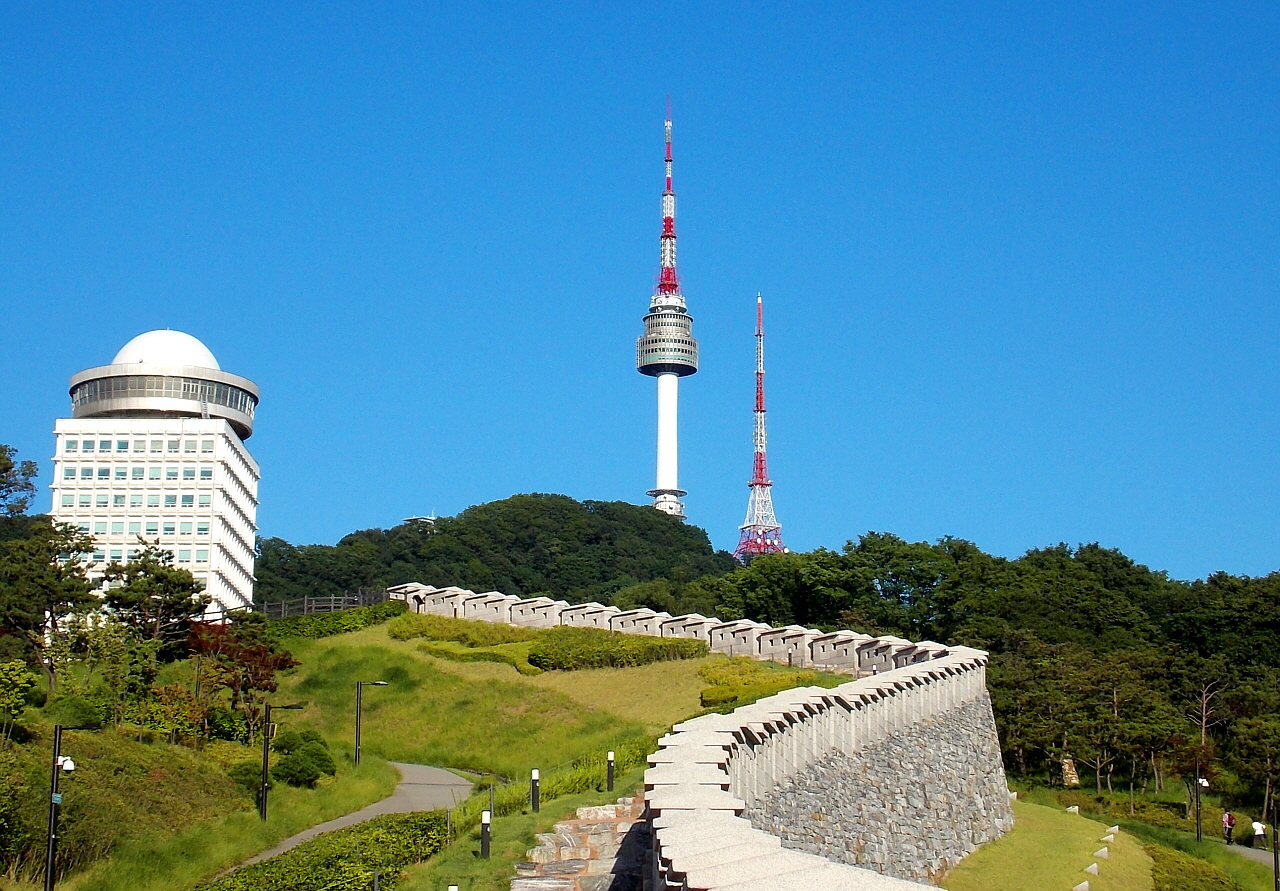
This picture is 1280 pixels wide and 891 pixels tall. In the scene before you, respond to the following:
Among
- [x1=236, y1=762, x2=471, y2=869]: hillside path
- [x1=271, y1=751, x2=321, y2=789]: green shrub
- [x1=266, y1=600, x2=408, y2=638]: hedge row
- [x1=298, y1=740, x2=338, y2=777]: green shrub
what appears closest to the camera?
[x1=236, y1=762, x2=471, y2=869]: hillside path

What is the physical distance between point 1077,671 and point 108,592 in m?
33.8

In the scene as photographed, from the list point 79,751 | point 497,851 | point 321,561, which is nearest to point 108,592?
point 79,751

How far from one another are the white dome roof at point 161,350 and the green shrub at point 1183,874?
6519cm

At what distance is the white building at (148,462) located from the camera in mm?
83000

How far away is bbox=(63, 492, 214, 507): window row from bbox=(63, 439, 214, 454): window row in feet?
8.44

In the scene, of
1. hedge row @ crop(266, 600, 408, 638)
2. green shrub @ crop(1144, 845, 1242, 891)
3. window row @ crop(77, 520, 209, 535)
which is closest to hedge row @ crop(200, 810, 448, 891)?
green shrub @ crop(1144, 845, 1242, 891)

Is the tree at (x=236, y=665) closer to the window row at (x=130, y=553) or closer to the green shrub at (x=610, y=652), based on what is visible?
the green shrub at (x=610, y=652)

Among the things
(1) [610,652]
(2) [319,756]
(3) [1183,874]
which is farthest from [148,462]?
(3) [1183,874]

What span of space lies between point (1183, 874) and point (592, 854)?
17869mm

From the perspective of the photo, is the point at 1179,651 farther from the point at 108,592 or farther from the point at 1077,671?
the point at 108,592

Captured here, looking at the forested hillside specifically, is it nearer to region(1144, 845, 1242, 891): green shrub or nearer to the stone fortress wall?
the stone fortress wall

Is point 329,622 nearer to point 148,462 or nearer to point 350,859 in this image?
point 148,462

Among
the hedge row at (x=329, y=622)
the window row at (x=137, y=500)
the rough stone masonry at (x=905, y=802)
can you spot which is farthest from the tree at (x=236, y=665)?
the window row at (x=137, y=500)

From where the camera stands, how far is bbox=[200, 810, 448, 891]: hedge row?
22578 millimetres
